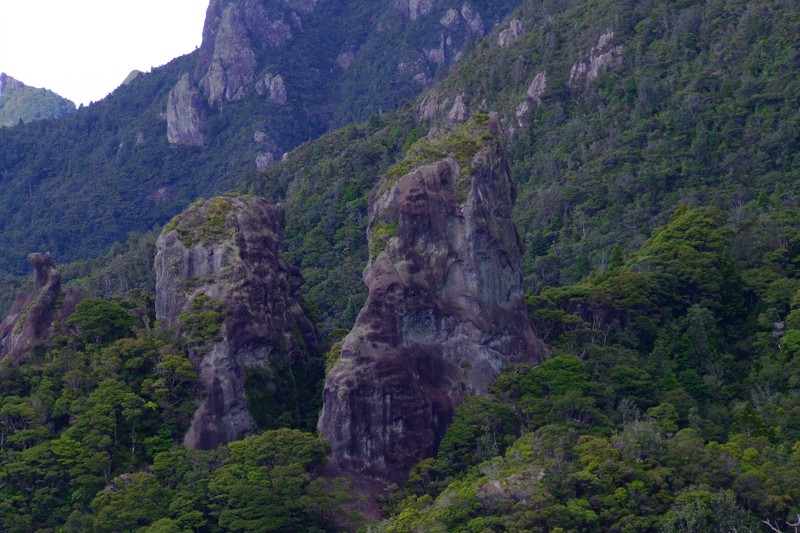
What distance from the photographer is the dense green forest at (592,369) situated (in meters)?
55.2

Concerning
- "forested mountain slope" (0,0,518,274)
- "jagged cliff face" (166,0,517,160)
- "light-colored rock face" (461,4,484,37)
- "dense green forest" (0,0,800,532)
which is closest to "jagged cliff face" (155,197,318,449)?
"dense green forest" (0,0,800,532)

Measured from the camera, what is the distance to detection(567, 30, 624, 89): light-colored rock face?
11481 centimetres

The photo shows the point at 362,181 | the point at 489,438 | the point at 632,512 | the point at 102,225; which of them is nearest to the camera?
the point at 632,512

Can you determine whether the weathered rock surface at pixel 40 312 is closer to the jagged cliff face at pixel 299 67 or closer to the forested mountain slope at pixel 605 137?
the forested mountain slope at pixel 605 137

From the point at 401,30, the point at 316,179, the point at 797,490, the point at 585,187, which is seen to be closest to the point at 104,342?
the point at 797,490

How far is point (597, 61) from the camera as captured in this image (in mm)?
116188

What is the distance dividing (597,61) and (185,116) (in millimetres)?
77022

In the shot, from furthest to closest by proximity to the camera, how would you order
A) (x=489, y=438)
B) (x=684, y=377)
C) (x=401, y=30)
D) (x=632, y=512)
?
(x=401, y=30)
(x=684, y=377)
(x=489, y=438)
(x=632, y=512)

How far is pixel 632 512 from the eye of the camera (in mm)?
53656

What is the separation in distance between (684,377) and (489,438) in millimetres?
10904

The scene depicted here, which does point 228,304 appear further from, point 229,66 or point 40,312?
point 229,66

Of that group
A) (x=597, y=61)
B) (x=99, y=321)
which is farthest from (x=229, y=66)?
(x=99, y=321)

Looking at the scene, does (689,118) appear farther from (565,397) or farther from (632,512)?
(632,512)

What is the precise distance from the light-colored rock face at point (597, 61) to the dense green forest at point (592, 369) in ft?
12.8
